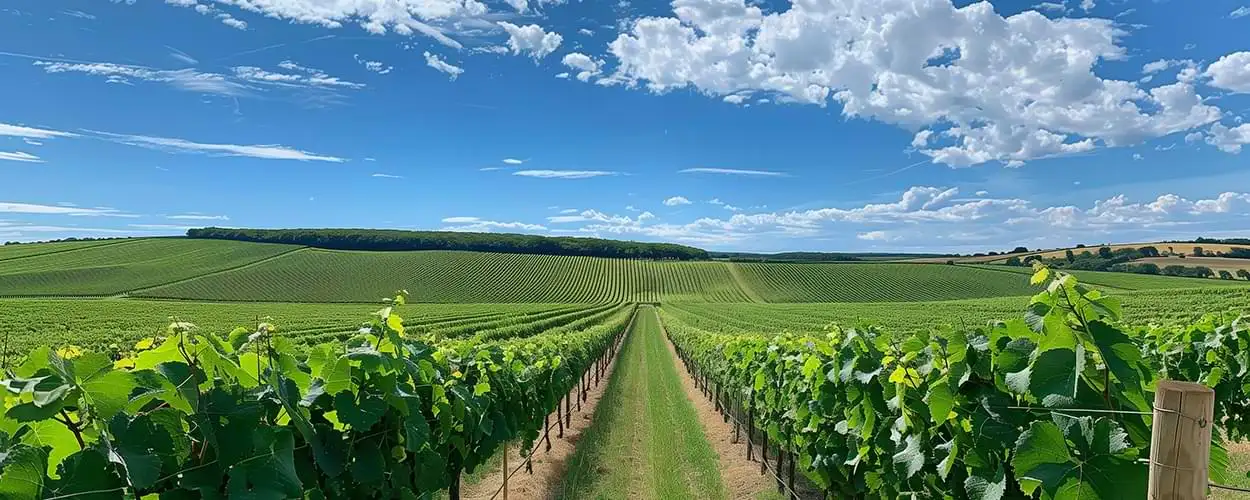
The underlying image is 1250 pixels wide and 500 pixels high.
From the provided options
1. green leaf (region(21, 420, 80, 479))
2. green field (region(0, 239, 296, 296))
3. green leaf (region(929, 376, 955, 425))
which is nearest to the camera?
green leaf (region(21, 420, 80, 479))

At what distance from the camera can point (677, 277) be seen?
108375 millimetres

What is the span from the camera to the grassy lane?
9.14 metres

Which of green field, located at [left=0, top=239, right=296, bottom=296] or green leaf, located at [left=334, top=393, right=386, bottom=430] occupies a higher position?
green leaf, located at [left=334, top=393, right=386, bottom=430]

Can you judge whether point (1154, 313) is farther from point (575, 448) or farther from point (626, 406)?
point (575, 448)

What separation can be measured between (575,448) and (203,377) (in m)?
10.0

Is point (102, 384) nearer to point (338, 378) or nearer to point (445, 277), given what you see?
point (338, 378)

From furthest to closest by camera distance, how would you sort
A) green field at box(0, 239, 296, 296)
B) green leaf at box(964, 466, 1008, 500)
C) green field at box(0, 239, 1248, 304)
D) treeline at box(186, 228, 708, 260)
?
1. treeline at box(186, 228, 708, 260)
2. green field at box(0, 239, 1248, 304)
3. green field at box(0, 239, 296, 296)
4. green leaf at box(964, 466, 1008, 500)

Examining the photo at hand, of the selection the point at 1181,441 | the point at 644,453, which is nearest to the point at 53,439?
the point at 1181,441

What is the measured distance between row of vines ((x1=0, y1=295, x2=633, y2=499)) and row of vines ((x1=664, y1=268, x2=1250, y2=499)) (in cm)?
272

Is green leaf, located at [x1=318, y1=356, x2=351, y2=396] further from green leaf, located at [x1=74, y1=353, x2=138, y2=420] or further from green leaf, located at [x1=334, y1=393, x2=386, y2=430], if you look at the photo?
green leaf, located at [x1=74, y1=353, x2=138, y2=420]

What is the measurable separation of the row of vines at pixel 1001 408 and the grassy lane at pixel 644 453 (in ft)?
11.4

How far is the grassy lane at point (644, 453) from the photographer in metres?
9.14

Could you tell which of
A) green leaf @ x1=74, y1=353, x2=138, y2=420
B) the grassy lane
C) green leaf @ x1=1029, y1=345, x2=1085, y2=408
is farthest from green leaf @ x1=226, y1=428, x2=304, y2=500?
the grassy lane

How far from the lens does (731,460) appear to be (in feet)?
35.7
